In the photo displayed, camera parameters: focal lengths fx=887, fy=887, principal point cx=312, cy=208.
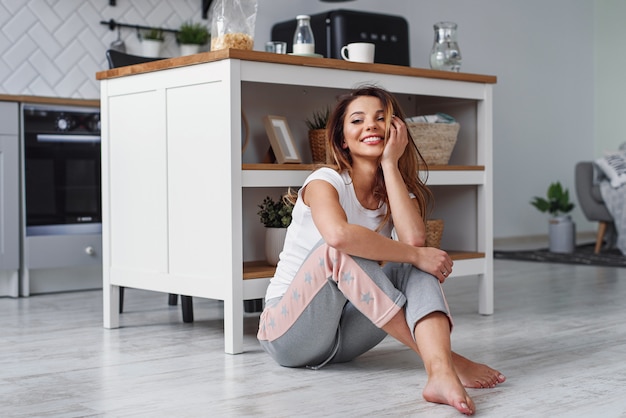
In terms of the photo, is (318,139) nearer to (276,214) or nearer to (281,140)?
(281,140)

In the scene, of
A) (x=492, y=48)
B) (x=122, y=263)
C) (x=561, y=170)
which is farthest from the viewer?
(x=561, y=170)

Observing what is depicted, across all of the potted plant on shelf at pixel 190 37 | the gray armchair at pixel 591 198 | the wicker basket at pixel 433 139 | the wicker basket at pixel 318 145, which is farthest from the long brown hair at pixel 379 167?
the gray armchair at pixel 591 198

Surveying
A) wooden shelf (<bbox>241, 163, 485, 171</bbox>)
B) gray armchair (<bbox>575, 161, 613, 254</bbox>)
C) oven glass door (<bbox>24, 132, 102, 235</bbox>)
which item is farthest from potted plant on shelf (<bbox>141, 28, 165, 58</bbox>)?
gray armchair (<bbox>575, 161, 613, 254</bbox>)

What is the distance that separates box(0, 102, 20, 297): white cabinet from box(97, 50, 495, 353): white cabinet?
1024mm

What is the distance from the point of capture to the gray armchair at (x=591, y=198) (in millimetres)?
6418

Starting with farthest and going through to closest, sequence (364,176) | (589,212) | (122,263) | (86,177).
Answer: (589,212) → (86,177) → (122,263) → (364,176)

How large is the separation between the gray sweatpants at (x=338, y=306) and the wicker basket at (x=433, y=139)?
3.48 ft

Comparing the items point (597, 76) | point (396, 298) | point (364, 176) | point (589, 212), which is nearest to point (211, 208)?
point (364, 176)

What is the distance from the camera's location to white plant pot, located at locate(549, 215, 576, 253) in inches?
250

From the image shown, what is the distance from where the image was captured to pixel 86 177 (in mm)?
4262

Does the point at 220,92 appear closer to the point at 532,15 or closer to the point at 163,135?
the point at 163,135

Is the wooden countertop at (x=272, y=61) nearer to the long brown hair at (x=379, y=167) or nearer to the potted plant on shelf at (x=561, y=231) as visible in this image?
the long brown hair at (x=379, y=167)

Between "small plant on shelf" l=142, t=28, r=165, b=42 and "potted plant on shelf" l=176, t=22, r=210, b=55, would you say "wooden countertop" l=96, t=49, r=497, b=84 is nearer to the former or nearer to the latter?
"small plant on shelf" l=142, t=28, r=165, b=42

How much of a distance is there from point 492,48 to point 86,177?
150 inches
